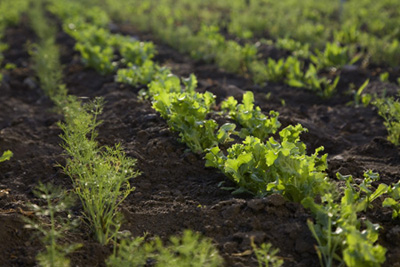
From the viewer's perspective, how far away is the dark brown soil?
10.1 ft

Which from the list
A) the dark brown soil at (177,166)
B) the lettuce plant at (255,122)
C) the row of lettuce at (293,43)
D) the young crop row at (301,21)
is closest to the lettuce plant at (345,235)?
the dark brown soil at (177,166)

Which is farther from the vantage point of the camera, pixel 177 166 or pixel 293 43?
pixel 293 43

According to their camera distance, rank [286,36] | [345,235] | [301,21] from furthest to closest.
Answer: [301,21] → [286,36] → [345,235]

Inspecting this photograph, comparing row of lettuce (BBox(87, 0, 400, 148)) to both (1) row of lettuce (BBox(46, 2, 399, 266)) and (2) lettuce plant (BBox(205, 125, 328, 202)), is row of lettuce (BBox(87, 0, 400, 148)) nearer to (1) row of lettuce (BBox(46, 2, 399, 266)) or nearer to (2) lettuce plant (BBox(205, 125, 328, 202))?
(1) row of lettuce (BBox(46, 2, 399, 266))

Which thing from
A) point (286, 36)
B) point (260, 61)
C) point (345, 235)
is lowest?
point (260, 61)

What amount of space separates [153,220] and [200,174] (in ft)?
2.67

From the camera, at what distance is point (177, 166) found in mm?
4227

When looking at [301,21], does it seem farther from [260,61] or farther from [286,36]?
[260,61]

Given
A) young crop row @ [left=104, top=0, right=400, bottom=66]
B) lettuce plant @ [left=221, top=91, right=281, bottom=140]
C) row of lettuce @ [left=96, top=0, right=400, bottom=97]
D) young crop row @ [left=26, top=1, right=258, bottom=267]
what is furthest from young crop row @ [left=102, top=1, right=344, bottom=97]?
young crop row @ [left=26, top=1, right=258, bottom=267]

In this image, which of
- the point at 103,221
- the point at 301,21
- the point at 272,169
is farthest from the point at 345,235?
the point at 301,21

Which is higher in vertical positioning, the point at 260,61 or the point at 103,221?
the point at 103,221

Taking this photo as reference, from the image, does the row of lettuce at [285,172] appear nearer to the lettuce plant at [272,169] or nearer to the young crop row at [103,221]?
the lettuce plant at [272,169]

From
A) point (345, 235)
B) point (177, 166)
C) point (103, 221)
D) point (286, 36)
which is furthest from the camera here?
point (286, 36)

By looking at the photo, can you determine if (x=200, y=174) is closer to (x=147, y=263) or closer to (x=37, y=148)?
(x=147, y=263)
